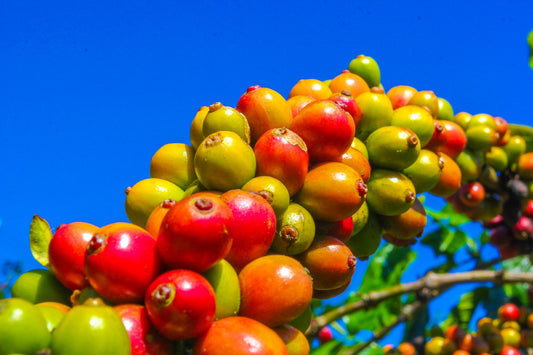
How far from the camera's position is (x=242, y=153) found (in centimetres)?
212

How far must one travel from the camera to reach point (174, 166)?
246 cm

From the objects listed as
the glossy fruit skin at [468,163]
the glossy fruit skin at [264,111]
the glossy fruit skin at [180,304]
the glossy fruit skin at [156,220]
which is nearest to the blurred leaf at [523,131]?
the glossy fruit skin at [468,163]

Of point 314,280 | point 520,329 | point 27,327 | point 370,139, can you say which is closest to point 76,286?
point 27,327

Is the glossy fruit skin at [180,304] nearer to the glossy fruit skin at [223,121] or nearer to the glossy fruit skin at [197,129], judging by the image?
the glossy fruit skin at [223,121]

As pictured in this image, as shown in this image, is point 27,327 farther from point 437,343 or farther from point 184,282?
point 437,343

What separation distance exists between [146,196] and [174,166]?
24cm

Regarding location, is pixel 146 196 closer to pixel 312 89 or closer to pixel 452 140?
pixel 312 89

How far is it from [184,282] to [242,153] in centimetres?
69

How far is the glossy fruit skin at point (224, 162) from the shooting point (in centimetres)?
207

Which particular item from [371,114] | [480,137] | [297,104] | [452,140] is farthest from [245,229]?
[480,137]

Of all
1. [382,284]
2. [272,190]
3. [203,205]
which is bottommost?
[203,205]

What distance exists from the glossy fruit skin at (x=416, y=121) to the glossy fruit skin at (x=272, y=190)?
119 cm

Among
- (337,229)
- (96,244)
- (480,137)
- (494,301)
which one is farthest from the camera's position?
(494,301)

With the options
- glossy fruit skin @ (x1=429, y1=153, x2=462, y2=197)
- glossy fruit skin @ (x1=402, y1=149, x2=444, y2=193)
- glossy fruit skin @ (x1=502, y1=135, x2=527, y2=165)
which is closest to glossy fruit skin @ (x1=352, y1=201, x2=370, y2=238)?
glossy fruit skin @ (x1=402, y1=149, x2=444, y2=193)
